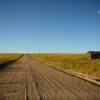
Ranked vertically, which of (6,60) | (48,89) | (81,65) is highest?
(6,60)

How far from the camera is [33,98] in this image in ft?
27.2

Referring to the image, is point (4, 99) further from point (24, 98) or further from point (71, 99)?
point (71, 99)

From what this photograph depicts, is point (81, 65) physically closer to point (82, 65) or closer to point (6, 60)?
point (82, 65)

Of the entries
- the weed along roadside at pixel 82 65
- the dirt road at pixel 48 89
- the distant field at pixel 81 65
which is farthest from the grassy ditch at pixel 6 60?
A: the dirt road at pixel 48 89

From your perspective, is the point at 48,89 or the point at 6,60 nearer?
the point at 48,89

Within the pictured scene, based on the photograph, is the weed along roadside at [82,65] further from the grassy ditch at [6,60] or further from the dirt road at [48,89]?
the grassy ditch at [6,60]

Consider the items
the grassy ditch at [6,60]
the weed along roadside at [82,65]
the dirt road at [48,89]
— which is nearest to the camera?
the dirt road at [48,89]

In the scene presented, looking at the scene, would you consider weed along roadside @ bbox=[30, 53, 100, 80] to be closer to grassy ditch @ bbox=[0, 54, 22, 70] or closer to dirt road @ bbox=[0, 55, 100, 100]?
dirt road @ bbox=[0, 55, 100, 100]

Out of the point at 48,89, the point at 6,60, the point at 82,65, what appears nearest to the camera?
Answer: the point at 48,89

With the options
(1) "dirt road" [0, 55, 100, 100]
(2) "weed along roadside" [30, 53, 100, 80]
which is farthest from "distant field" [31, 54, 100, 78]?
(1) "dirt road" [0, 55, 100, 100]

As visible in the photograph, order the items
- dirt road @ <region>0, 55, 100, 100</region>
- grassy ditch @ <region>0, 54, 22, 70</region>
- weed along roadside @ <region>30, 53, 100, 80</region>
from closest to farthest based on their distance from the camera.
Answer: dirt road @ <region>0, 55, 100, 100</region> → weed along roadside @ <region>30, 53, 100, 80</region> → grassy ditch @ <region>0, 54, 22, 70</region>

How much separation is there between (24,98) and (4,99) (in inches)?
35.0

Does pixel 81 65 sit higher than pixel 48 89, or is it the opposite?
pixel 81 65

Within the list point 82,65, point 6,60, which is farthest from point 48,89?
point 6,60
